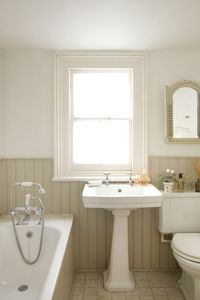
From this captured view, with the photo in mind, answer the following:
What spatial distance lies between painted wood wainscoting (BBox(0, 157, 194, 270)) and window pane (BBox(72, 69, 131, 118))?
62 cm

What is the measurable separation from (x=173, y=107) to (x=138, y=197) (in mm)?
1010

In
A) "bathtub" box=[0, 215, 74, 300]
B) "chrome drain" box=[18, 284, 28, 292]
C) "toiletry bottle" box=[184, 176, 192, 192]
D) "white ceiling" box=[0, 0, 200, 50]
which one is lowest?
"chrome drain" box=[18, 284, 28, 292]

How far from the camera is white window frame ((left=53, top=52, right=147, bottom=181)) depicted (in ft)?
8.64

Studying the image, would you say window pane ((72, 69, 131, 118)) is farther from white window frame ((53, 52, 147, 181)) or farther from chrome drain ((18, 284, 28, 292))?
chrome drain ((18, 284, 28, 292))

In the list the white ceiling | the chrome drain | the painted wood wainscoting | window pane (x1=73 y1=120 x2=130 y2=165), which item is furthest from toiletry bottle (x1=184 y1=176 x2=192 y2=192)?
the chrome drain

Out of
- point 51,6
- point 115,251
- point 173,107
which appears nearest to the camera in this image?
point 51,6

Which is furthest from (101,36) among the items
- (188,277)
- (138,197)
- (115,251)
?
(188,277)

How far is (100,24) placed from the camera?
2014 millimetres

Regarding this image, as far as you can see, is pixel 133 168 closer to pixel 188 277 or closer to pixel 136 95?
pixel 136 95

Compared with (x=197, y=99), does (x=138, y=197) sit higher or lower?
lower

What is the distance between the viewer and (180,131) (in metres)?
2.65

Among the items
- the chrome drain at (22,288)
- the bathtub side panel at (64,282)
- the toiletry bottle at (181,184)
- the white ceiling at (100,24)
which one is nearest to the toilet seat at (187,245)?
the toiletry bottle at (181,184)

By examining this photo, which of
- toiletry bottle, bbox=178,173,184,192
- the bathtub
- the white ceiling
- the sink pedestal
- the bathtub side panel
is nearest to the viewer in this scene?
the bathtub side panel

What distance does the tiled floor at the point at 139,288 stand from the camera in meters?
2.29
